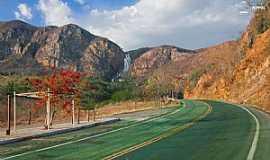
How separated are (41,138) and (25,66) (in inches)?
4927

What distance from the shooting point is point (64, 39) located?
637 feet

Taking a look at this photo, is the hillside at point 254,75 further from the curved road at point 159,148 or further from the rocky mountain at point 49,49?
the rocky mountain at point 49,49

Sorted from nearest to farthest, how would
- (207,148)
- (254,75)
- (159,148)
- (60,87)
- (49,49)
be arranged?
(207,148)
(159,148)
(60,87)
(254,75)
(49,49)

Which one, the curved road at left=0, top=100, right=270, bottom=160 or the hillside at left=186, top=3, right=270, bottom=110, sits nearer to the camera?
the curved road at left=0, top=100, right=270, bottom=160

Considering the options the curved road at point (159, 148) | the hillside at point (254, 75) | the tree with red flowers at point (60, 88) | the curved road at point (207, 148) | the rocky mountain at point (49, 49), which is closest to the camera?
the curved road at point (207, 148)

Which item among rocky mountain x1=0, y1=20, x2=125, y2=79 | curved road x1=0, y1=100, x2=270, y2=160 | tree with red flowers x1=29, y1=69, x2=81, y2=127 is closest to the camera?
curved road x1=0, y1=100, x2=270, y2=160

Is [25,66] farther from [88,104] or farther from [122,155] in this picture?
[122,155]

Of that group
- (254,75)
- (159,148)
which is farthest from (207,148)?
(254,75)

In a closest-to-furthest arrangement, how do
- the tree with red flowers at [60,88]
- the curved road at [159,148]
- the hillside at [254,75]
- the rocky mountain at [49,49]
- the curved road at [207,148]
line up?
the curved road at [207,148]
the curved road at [159,148]
the tree with red flowers at [60,88]
the hillside at [254,75]
the rocky mountain at [49,49]

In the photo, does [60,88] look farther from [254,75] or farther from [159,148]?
[254,75]

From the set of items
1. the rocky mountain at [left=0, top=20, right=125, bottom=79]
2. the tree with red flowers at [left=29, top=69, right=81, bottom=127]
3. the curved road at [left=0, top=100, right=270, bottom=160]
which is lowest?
the curved road at [left=0, top=100, right=270, bottom=160]

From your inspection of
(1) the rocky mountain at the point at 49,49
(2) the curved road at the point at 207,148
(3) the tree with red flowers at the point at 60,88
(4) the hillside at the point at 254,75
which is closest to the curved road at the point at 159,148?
(2) the curved road at the point at 207,148

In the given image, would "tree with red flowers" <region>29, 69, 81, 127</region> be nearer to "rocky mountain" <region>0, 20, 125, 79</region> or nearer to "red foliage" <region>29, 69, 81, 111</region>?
"red foliage" <region>29, 69, 81, 111</region>

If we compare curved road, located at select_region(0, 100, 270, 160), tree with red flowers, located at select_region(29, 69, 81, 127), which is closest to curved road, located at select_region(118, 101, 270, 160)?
curved road, located at select_region(0, 100, 270, 160)
